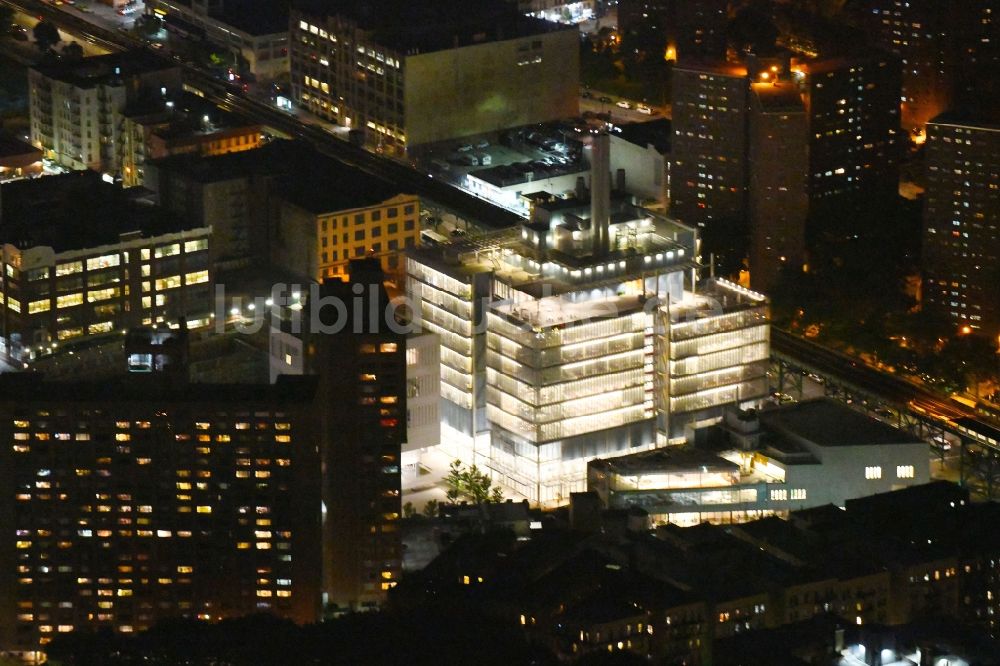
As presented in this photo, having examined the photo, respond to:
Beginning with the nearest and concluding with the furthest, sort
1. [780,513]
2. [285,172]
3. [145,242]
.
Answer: [780,513]
[145,242]
[285,172]

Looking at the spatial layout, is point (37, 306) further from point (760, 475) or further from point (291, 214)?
point (760, 475)

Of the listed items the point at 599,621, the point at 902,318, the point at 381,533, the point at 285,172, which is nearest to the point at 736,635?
the point at 599,621

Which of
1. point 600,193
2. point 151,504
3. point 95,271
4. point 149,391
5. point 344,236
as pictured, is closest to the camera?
point 149,391

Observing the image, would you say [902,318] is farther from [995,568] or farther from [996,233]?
[995,568]

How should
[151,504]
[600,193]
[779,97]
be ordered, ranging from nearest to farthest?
[151,504] < [600,193] < [779,97]

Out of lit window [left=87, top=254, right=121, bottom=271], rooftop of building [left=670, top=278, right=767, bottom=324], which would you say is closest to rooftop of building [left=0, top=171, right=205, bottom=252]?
lit window [left=87, top=254, right=121, bottom=271]

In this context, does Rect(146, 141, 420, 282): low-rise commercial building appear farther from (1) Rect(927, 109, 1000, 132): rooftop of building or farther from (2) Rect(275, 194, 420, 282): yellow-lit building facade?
(1) Rect(927, 109, 1000, 132): rooftop of building

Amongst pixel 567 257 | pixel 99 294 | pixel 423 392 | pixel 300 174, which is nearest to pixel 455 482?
pixel 423 392
